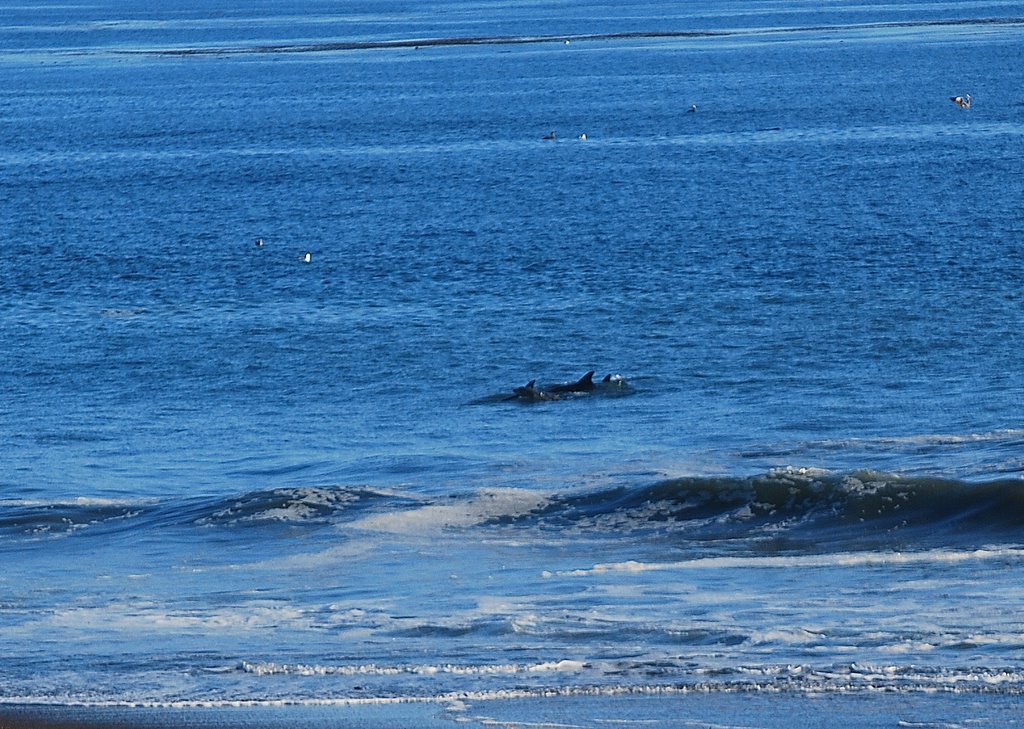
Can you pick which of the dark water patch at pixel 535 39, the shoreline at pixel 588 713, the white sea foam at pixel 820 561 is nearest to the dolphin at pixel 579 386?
the white sea foam at pixel 820 561

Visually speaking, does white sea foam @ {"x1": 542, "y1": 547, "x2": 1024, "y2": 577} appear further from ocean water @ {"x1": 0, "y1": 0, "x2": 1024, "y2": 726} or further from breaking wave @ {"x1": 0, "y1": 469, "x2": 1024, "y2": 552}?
breaking wave @ {"x1": 0, "y1": 469, "x2": 1024, "y2": 552}

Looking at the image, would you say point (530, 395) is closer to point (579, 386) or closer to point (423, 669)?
point (579, 386)

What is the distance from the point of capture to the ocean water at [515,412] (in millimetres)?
13938

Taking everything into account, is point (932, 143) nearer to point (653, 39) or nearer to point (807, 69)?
point (807, 69)

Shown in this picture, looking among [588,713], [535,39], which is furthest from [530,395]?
[535,39]

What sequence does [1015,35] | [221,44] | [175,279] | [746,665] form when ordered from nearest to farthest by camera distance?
[746,665] → [175,279] → [1015,35] → [221,44]

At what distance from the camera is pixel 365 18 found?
194 m

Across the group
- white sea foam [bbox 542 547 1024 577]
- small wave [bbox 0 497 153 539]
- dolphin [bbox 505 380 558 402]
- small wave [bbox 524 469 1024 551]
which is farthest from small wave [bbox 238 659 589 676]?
dolphin [bbox 505 380 558 402]

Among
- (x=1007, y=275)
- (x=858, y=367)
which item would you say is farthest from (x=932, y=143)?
(x=858, y=367)

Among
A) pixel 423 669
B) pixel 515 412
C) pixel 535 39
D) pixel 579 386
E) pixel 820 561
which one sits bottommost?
pixel 515 412

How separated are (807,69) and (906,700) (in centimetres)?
9624

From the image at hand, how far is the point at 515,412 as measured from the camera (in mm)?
28156

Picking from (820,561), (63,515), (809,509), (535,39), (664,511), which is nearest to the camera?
(820,561)

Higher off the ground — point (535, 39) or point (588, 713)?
point (535, 39)
